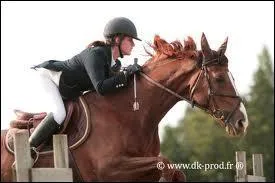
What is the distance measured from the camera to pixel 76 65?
11.5 m

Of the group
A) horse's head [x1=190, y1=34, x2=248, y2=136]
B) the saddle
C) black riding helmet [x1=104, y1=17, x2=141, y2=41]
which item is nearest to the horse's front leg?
the saddle

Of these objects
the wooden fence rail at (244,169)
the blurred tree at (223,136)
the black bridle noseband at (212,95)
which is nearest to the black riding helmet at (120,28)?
the black bridle noseband at (212,95)

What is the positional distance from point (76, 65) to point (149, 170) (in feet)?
5.59

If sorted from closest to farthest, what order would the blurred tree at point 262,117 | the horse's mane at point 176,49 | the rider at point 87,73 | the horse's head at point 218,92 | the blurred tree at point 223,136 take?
the horse's head at point 218,92 → the rider at point 87,73 → the horse's mane at point 176,49 → the blurred tree at point 262,117 → the blurred tree at point 223,136

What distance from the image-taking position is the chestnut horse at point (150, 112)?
36.4ft

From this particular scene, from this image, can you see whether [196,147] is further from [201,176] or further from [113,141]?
[113,141]

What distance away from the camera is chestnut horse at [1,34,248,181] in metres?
11.1

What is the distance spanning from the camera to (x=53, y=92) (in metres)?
11.5

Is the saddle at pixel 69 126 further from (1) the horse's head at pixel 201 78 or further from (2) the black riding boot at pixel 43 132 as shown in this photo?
(1) the horse's head at pixel 201 78

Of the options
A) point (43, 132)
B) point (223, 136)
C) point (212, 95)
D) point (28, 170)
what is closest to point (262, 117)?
point (223, 136)

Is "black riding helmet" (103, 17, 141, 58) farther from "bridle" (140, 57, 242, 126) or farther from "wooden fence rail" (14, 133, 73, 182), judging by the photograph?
"wooden fence rail" (14, 133, 73, 182)

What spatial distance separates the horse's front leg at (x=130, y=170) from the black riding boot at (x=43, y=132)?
80 centimetres

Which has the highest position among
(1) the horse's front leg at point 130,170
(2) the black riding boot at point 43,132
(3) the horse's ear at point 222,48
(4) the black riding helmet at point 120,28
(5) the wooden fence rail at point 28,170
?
(4) the black riding helmet at point 120,28

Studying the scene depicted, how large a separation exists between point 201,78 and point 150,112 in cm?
79
